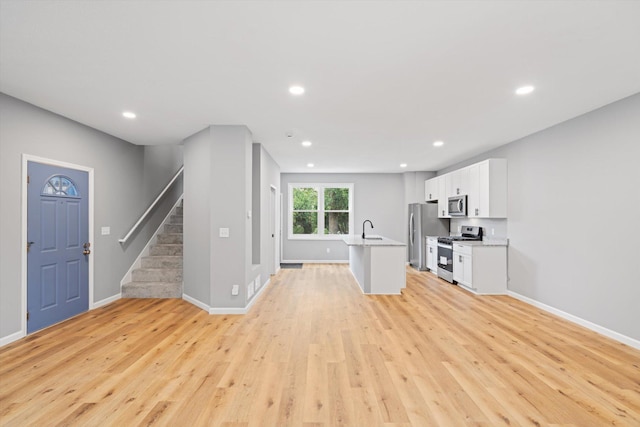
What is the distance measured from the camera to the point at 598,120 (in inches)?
138

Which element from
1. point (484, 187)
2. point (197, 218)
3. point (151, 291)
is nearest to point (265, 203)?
point (197, 218)

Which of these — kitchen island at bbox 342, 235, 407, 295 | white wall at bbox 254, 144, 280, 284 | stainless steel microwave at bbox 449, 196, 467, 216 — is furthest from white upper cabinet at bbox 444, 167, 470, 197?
white wall at bbox 254, 144, 280, 284

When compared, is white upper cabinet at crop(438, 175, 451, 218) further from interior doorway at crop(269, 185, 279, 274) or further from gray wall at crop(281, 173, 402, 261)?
interior doorway at crop(269, 185, 279, 274)

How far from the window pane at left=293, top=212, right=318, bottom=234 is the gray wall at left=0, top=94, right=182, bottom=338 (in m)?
3.27

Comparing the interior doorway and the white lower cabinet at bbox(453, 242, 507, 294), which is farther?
the interior doorway

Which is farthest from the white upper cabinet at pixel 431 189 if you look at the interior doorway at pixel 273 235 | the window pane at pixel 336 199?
the interior doorway at pixel 273 235

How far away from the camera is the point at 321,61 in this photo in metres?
2.44

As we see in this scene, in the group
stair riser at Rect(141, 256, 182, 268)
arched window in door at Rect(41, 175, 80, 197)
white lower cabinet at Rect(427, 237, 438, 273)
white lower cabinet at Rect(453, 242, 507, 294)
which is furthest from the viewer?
white lower cabinet at Rect(427, 237, 438, 273)

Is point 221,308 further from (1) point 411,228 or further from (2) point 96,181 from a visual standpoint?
(1) point 411,228

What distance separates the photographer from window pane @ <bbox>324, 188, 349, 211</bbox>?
8594 mm

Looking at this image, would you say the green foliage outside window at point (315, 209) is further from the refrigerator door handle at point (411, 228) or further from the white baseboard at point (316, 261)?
the refrigerator door handle at point (411, 228)

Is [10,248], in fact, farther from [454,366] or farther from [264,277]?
[454,366]

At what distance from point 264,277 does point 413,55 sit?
14.3ft

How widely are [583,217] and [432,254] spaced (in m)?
3.49
